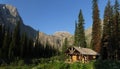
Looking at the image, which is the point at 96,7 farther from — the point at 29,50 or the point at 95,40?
the point at 29,50

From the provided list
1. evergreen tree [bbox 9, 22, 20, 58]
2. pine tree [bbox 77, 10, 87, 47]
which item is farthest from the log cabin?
evergreen tree [bbox 9, 22, 20, 58]

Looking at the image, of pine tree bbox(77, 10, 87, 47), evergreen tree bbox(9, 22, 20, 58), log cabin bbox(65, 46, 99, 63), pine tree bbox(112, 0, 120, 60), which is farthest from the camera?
evergreen tree bbox(9, 22, 20, 58)

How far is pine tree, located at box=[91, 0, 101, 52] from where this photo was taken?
68.4 meters

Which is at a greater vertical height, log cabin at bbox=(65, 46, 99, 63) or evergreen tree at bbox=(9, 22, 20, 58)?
evergreen tree at bbox=(9, 22, 20, 58)

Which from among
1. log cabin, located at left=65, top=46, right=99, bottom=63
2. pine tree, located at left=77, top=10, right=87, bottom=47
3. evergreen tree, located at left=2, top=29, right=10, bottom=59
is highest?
pine tree, located at left=77, top=10, right=87, bottom=47

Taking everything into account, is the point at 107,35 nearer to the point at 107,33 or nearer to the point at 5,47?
the point at 107,33

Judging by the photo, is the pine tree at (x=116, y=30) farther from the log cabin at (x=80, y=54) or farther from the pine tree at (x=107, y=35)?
the log cabin at (x=80, y=54)

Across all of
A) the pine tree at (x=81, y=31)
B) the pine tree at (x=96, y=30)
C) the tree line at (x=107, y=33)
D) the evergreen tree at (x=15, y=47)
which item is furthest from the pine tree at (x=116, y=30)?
the evergreen tree at (x=15, y=47)

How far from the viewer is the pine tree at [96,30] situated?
224 ft

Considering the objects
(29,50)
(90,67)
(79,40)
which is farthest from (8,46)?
(90,67)

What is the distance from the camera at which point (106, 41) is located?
226ft

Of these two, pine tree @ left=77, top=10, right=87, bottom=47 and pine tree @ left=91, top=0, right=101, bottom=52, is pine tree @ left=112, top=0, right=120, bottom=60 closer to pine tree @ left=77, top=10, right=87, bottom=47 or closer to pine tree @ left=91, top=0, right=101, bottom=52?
pine tree @ left=91, top=0, right=101, bottom=52

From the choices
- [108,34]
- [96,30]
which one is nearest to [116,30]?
[108,34]

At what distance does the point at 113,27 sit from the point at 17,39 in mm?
56143
